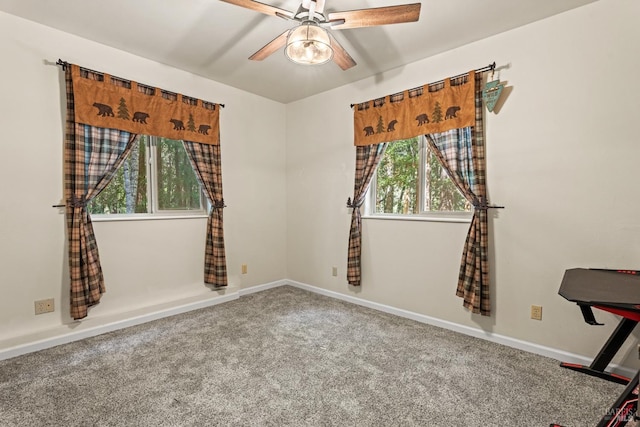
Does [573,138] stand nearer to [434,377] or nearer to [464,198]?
[464,198]

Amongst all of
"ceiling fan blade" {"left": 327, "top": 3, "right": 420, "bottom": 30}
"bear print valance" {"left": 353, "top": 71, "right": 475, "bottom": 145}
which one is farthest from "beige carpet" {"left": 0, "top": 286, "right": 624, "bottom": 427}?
"ceiling fan blade" {"left": 327, "top": 3, "right": 420, "bottom": 30}

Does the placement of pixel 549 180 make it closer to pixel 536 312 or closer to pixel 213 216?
pixel 536 312

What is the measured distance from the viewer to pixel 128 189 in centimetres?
296

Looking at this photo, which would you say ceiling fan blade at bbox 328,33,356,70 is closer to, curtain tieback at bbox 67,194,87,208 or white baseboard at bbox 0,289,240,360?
curtain tieback at bbox 67,194,87,208

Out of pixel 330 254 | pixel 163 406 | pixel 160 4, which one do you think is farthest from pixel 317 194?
pixel 163 406

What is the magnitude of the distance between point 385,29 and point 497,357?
8.66ft

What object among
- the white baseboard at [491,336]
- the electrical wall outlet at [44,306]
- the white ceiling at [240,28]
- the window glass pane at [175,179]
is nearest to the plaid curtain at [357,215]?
the white baseboard at [491,336]

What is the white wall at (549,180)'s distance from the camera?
2.03 metres

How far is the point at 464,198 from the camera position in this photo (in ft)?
9.17

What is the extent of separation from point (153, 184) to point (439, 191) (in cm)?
286

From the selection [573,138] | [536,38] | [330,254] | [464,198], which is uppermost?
[536,38]

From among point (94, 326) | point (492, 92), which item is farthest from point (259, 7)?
point (94, 326)

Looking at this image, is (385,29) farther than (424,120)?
No

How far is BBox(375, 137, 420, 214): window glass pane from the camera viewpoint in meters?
3.13
